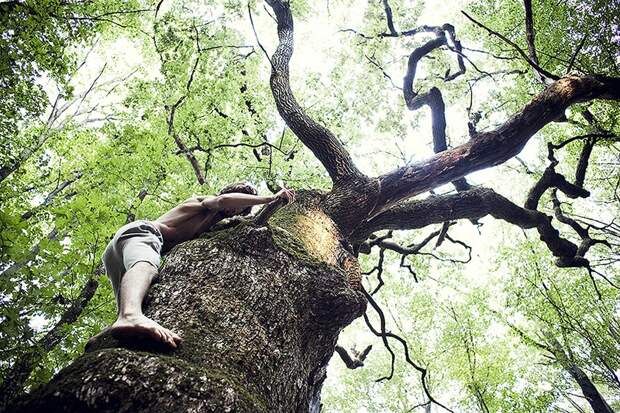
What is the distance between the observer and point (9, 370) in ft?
8.51

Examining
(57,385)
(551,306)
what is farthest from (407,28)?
(57,385)

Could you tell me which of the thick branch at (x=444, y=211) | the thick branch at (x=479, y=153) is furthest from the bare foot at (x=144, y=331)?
the thick branch at (x=444, y=211)

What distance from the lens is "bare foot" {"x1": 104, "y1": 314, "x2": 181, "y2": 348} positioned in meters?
1.78

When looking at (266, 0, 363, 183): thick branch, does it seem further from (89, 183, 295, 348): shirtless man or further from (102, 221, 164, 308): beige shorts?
(102, 221, 164, 308): beige shorts

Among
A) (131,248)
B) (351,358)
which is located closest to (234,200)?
(131,248)

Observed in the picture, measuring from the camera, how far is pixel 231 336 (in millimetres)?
2090

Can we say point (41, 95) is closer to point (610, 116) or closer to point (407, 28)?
point (407, 28)

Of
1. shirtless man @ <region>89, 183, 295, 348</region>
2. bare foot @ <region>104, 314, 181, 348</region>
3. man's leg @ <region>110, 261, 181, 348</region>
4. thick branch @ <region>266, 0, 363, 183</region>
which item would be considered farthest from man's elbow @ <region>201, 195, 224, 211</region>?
thick branch @ <region>266, 0, 363, 183</region>

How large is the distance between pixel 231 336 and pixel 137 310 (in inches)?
20.7

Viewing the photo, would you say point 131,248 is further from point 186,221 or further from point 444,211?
point 444,211

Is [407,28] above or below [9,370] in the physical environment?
above

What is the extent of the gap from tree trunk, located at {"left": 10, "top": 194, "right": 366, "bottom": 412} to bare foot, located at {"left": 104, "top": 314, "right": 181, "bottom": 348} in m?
0.05

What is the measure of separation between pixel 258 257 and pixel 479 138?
13.2 ft

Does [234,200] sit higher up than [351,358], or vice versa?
[351,358]
